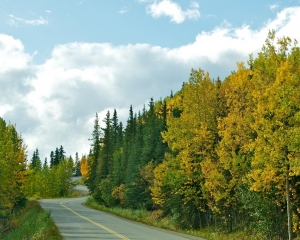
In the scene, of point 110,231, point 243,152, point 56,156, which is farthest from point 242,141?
point 56,156

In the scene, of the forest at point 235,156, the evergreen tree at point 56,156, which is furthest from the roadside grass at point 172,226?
the evergreen tree at point 56,156

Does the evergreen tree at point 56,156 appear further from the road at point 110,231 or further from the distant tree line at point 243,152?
the distant tree line at point 243,152

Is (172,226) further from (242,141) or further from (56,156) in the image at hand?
(56,156)

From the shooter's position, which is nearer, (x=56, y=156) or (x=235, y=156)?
(x=235, y=156)

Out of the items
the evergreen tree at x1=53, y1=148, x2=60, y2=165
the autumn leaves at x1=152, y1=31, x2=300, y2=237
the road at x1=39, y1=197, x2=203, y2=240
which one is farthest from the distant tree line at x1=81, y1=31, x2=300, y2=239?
the evergreen tree at x1=53, y1=148, x2=60, y2=165

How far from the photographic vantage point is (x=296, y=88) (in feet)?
61.7

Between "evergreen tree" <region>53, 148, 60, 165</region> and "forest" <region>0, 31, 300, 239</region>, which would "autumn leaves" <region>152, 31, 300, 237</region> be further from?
"evergreen tree" <region>53, 148, 60, 165</region>

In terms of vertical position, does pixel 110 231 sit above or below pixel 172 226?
above

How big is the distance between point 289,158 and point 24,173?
37.7m

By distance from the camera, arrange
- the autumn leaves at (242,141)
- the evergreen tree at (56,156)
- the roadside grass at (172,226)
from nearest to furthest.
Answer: the autumn leaves at (242,141) < the roadside grass at (172,226) < the evergreen tree at (56,156)

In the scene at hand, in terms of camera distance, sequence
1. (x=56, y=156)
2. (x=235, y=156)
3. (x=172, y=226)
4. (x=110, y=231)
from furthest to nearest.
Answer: (x=56, y=156), (x=172, y=226), (x=110, y=231), (x=235, y=156)

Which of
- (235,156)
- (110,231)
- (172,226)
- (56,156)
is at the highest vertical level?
(56,156)

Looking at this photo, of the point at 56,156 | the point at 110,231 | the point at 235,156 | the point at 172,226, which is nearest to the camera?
the point at 235,156

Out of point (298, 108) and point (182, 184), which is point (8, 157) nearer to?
point (182, 184)
